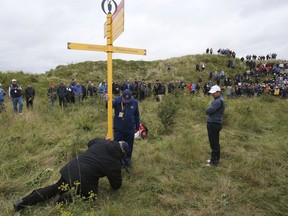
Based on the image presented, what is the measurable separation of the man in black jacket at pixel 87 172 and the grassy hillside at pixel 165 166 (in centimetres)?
16

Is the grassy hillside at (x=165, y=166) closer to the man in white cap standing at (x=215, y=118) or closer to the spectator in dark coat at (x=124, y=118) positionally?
the man in white cap standing at (x=215, y=118)

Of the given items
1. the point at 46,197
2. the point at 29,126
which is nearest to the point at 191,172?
the point at 46,197

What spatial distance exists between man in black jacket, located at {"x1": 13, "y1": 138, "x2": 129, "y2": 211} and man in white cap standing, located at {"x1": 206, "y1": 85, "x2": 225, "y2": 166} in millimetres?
2196

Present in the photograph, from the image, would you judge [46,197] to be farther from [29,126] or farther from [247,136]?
[247,136]

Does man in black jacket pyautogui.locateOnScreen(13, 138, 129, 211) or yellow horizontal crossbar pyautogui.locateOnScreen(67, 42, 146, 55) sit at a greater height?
yellow horizontal crossbar pyautogui.locateOnScreen(67, 42, 146, 55)

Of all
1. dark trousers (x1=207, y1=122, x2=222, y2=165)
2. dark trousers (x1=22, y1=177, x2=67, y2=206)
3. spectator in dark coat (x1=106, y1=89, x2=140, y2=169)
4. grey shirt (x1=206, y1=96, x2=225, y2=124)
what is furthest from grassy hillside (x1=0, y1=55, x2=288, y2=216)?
grey shirt (x1=206, y1=96, x2=225, y2=124)

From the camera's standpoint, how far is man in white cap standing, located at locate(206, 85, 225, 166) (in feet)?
16.9

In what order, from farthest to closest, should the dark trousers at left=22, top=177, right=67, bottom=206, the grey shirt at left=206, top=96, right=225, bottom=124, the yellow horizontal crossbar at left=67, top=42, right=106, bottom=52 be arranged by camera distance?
the grey shirt at left=206, top=96, right=225, bottom=124 < the yellow horizontal crossbar at left=67, top=42, right=106, bottom=52 < the dark trousers at left=22, top=177, right=67, bottom=206

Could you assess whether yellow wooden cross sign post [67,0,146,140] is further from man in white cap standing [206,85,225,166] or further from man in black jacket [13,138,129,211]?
man in white cap standing [206,85,225,166]

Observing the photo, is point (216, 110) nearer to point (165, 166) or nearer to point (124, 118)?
point (165, 166)

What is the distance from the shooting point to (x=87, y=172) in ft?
12.0

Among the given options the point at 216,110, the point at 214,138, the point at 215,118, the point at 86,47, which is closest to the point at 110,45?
the point at 86,47

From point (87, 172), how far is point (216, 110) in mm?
2913

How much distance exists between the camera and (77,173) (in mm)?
3607
